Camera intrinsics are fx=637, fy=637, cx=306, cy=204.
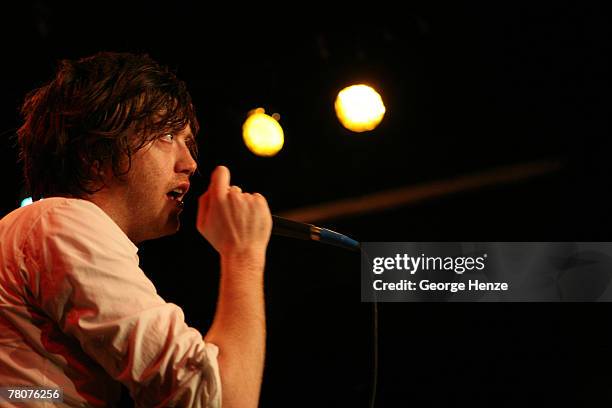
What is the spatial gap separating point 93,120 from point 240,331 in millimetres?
517

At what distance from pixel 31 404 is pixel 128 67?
0.66 meters

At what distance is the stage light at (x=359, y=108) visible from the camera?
3.46m

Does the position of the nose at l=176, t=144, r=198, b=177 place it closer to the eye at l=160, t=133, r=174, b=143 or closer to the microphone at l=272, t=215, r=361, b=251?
the eye at l=160, t=133, r=174, b=143

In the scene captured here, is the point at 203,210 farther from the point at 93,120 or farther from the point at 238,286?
the point at 93,120

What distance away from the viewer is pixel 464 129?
3770 mm

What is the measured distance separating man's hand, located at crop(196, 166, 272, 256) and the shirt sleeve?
0.54 feet

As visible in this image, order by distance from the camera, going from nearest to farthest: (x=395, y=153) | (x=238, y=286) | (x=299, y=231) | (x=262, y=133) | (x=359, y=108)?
1. (x=238, y=286)
2. (x=299, y=231)
3. (x=359, y=108)
4. (x=262, y=133)
5. (x=395, y=153)

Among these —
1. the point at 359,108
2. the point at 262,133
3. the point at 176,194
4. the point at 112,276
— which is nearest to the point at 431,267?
the point at 359,108

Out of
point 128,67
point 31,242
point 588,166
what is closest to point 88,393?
point 31,242

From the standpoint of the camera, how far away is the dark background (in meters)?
3.27

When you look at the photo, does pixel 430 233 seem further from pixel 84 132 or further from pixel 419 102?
pixel 84 132

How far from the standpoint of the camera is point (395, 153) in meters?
3.83

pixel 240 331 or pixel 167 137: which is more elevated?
pixel 167 137

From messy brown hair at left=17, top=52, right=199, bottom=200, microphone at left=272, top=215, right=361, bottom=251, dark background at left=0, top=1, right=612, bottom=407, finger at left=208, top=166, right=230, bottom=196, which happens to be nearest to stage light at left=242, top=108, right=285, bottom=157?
dark background at left=0, top=1, right=612, bottom=407
